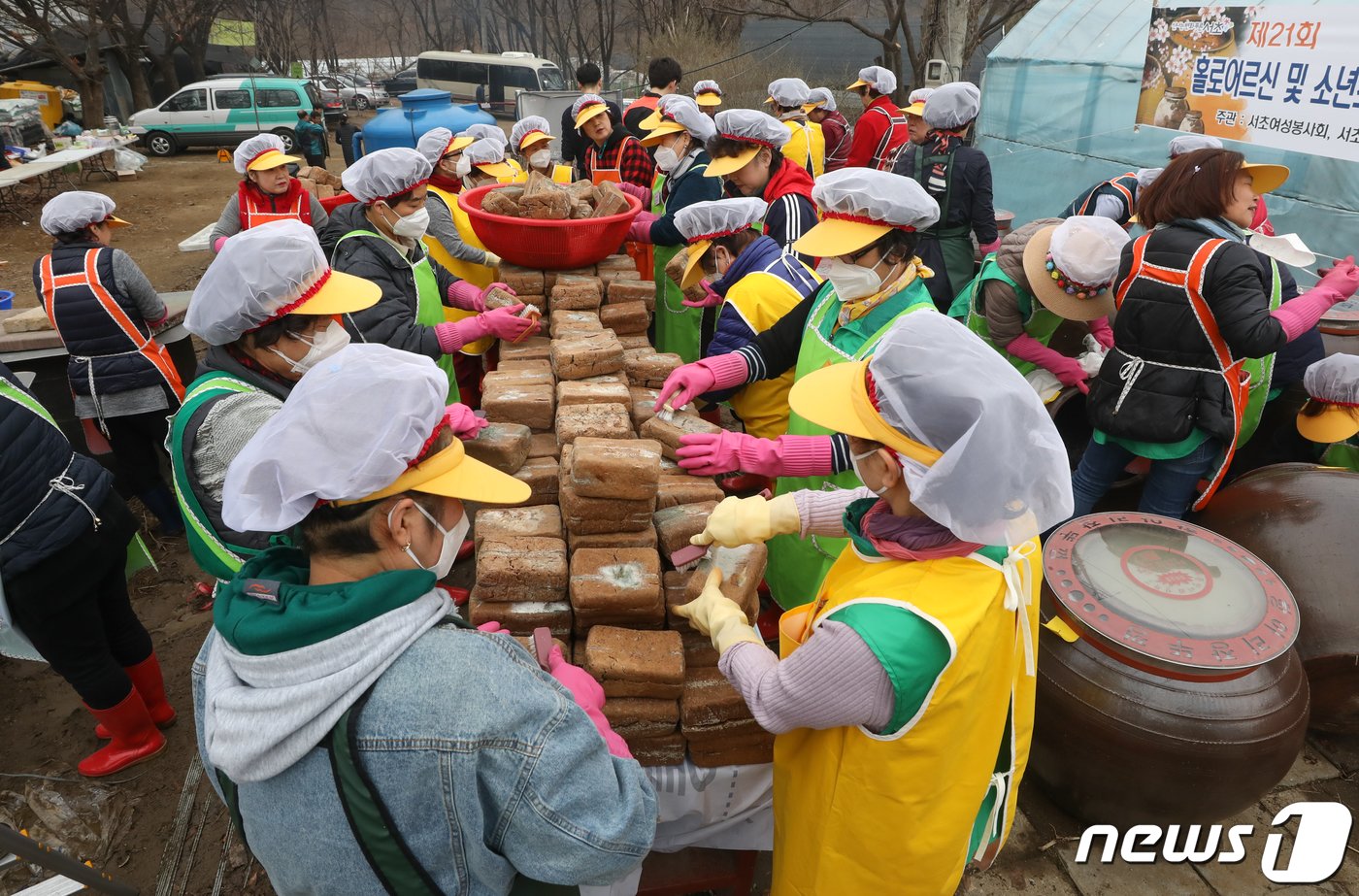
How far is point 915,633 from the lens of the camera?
161 cm

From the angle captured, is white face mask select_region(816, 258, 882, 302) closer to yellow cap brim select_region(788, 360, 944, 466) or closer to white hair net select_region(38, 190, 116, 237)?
yellow cap brim select_region(788, 360, 944, 466)

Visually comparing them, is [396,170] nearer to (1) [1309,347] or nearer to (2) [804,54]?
(1) [1309,347]

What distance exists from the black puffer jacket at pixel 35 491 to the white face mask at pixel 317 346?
1038 mm

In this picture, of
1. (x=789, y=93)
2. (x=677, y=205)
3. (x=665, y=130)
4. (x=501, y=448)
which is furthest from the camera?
(x=789, y=93)

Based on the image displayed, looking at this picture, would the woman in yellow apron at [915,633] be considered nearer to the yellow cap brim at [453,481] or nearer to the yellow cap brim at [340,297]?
the yellow cap brim at [453,481]

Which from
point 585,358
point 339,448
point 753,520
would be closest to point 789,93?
point 585,358

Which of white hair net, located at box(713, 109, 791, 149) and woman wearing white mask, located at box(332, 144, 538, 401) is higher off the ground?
white hair net, located at box(713, 109, 791, 149)

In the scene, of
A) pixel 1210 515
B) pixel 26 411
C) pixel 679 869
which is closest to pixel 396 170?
pixel 26 411

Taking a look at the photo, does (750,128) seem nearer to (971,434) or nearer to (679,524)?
(679,524)

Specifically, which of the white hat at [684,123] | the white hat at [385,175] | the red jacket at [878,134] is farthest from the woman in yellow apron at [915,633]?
the red jacket at [878,134]

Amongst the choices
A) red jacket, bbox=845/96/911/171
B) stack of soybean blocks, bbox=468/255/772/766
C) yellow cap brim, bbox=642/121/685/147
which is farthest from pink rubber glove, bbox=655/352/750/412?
red jacket, bbox=845/96/911/171

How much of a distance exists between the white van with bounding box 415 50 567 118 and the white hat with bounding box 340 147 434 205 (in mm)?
22259

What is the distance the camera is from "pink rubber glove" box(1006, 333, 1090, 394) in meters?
Result: 4.14

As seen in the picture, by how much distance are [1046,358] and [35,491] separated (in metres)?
4.54
